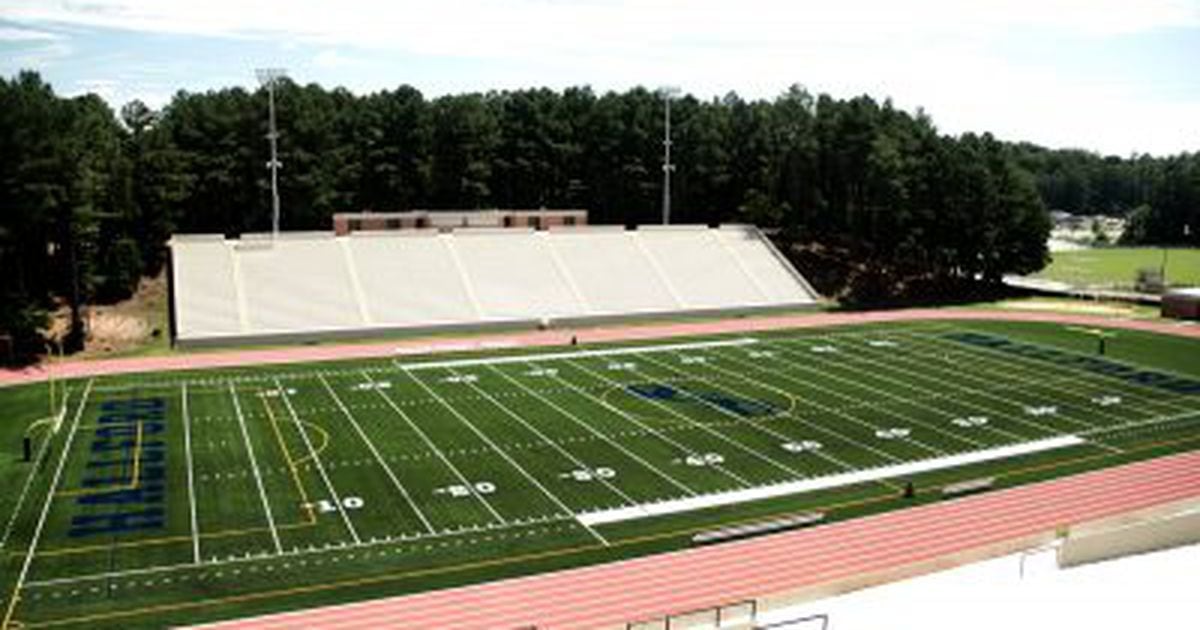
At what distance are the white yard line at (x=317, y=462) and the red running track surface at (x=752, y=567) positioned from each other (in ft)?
13.4

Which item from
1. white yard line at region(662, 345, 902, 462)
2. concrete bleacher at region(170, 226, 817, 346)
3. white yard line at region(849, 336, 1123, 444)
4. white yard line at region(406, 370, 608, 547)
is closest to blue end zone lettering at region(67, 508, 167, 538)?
white yard line at region(406, 370, 608, 547)

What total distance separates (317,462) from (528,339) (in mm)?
19913

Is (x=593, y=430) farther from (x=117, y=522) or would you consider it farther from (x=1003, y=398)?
(x=1003, y=398)

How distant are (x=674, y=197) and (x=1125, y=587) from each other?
64.4 m

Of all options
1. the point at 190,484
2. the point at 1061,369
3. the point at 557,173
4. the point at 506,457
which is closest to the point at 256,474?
the point at 190,484

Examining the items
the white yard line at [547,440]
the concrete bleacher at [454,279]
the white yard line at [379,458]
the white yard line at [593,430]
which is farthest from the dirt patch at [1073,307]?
the white yard line at [379,458]

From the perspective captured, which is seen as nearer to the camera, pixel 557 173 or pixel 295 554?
pixel 295 554

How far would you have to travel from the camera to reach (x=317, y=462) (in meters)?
29.5

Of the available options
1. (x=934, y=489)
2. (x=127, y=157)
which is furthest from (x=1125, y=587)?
(x=127, y=157)

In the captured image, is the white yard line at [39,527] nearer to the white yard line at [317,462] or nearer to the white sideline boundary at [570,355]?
the white yard line at [317,462]

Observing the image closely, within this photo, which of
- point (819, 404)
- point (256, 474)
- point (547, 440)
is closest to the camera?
point (256, 474)

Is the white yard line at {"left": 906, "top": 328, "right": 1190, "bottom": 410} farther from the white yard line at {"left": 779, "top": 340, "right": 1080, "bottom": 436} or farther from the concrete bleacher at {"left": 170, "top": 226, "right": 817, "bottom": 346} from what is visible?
the concrete bleacher at {"left": 170, "top": 226, "right": 817, "bottom": 346}

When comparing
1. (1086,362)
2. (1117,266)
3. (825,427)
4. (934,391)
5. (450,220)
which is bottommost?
(825,427)

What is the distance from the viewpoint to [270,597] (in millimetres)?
20859
